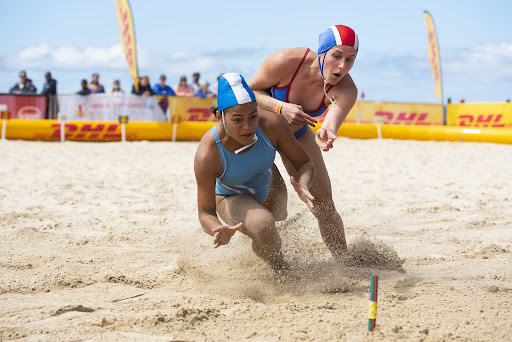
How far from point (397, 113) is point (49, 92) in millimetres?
10779

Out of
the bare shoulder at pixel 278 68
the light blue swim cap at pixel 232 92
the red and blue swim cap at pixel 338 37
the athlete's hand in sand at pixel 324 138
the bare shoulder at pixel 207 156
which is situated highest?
the red and blue swim cap at pixel 338 37

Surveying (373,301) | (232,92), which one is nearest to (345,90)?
(232,92)

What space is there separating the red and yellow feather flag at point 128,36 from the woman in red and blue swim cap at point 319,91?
10802mm

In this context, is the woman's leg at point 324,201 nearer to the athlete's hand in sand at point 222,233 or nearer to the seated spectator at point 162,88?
the athlete's hand in sand at point 222,233

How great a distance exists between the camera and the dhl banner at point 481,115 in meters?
16.5

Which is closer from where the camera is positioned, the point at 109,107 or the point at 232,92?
the point at 232,92

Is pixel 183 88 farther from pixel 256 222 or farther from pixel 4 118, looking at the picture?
pixel 256 222

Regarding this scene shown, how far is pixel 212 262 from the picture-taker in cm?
430

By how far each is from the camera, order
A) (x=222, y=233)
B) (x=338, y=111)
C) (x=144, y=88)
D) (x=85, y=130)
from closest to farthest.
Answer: (x=222, y=233) → (x=338, y=111) → (x=85, y=130) → (x=144, y=88)

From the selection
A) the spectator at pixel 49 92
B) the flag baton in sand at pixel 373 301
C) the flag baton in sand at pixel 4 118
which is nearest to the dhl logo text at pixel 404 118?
the spectator at pixel 49 92

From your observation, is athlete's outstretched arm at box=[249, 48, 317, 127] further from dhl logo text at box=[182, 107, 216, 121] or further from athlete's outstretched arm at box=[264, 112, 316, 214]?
dhl logo text at box=[182, 107, 216, 121]

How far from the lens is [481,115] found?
17062 mm

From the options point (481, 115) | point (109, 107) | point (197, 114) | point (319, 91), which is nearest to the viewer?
point (319, 91)

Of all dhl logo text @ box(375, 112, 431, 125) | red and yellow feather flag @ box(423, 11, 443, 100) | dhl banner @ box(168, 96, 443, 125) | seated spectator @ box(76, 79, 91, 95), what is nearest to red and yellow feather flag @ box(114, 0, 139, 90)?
seated spectator @ box(76, 79, 91, 95)
